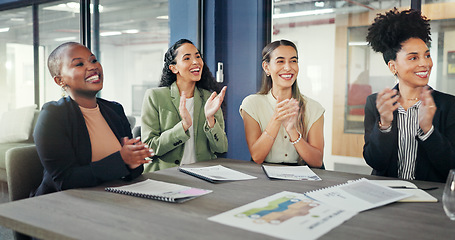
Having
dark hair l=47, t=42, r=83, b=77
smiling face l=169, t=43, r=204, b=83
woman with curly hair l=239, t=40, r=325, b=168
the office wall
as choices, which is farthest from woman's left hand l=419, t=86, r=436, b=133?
the office wall

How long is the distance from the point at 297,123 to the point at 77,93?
1262 millimetres

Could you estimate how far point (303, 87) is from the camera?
379 cm

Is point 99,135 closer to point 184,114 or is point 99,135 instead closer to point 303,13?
point 184,114

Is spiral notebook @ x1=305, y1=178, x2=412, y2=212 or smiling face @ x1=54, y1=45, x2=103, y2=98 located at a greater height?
smiling face @ x1=54, y1=45, x2=103, y2=98

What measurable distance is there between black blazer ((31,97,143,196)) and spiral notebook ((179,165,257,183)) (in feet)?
0.85

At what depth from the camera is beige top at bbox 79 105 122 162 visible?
1.67m

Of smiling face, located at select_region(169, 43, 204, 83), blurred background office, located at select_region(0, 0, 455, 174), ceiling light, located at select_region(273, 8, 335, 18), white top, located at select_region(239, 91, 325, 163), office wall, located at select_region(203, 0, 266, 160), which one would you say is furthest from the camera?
office wall, located at select_region(203, 0, 266, 160)

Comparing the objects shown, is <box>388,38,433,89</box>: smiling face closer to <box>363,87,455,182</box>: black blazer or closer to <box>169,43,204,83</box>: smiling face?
<box>363,87,455,182</box>: black blazer

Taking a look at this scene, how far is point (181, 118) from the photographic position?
7.91 feet

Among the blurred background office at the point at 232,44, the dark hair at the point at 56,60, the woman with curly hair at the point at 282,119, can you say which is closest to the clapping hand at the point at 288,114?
the woman with curly hair at the point at 282,119

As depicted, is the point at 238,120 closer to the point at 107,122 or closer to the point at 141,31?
the point at 141,31

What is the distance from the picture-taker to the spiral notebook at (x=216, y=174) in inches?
64.3

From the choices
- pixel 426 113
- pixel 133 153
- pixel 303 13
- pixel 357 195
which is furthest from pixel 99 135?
pixel 303 13

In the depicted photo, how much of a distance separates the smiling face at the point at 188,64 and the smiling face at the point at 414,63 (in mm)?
1158
